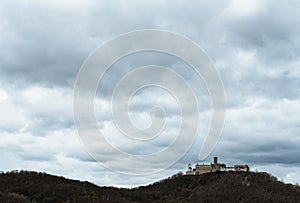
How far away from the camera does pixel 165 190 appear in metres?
72.7

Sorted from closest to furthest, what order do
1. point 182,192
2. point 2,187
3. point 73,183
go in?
point 2,187, point 73,183, point 182,192

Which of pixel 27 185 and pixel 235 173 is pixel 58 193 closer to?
pixel 27 185

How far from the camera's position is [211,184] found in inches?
2889

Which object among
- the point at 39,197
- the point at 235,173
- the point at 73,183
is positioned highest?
the point at 235,173

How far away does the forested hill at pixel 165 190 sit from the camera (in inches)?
2104

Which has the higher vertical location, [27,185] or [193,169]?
[193,169]

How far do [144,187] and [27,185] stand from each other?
86.4 feet

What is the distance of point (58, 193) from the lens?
5397 centimetres

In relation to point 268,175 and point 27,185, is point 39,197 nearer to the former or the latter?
point 27,185

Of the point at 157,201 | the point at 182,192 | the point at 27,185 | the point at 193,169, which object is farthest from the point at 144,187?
the point at 27,185

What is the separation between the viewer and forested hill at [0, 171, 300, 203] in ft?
175

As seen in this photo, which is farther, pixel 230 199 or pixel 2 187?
pixel 230 199

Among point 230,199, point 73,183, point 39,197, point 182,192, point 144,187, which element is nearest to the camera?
point 39,197

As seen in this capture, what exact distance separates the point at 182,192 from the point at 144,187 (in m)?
9.98
